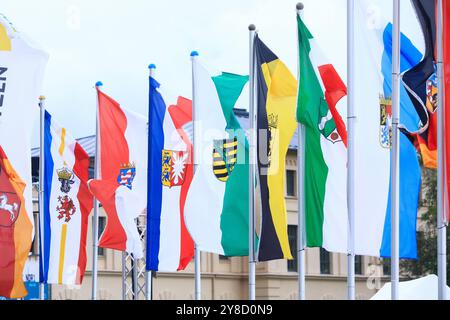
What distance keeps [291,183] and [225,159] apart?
1501 inches

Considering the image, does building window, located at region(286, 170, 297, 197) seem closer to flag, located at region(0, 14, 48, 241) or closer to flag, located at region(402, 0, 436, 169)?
flag, located at region(402, 0, 436, 169)

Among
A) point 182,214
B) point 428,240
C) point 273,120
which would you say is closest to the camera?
point 273,120

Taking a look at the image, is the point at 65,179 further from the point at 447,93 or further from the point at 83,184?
the point at 447,93

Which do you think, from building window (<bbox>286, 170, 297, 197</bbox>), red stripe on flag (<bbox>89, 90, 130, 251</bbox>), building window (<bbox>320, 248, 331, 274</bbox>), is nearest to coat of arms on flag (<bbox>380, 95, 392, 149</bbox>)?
red stripe on flag (<bbox>89, 90, 130, 251</bbox>)

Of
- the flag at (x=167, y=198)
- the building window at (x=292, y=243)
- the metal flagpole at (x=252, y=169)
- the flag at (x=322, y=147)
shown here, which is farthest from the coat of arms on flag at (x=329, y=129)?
the building window at (x=292, y=243)

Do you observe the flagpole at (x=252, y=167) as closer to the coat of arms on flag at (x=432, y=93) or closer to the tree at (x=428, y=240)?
the coat of arms on flag at (x=432, y=93)

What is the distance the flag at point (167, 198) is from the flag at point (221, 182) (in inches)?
64.1

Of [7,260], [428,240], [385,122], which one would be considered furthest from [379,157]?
[428,240]

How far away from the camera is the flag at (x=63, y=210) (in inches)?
1130

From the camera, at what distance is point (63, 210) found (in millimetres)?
29109

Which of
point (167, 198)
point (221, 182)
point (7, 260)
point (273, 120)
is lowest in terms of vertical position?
point (7, 260)

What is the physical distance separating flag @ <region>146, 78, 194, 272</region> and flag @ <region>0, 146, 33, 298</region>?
28.0 ft

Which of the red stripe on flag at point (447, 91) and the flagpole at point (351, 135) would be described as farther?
the flagpole at point (351, 135)
